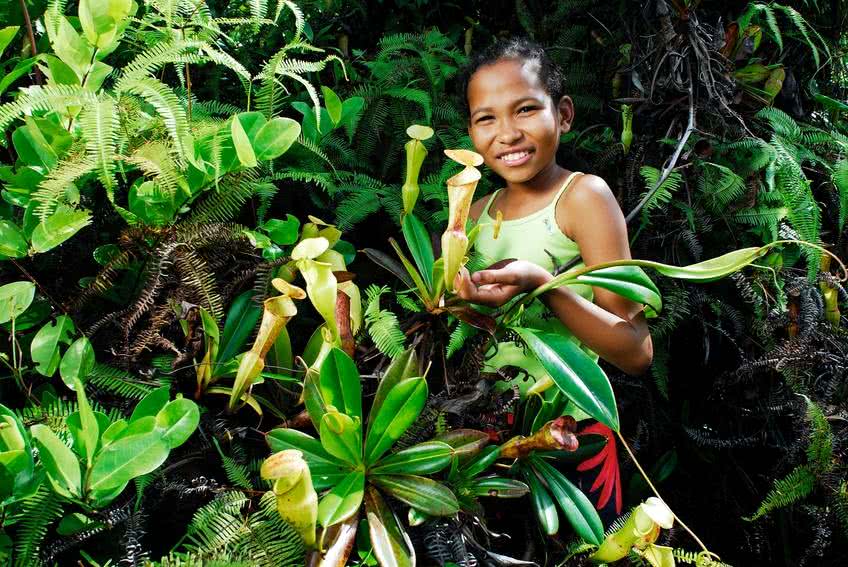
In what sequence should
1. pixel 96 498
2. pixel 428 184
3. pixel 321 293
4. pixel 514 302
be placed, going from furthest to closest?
pixel 428 184, pixel 514 302, pixel 321 293, pixel 96 498

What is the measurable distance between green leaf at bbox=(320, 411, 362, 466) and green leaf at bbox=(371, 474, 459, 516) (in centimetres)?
6

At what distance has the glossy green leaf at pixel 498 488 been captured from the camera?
46.4 inches

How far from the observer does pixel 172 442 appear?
1043 millimetres

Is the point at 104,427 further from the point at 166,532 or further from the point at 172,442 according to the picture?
the point at 166,532

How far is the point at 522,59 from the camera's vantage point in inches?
63.8

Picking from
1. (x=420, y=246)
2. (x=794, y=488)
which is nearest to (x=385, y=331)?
(x=420, y=246)

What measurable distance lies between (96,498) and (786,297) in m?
1.59

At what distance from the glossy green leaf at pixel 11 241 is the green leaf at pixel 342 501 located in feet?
2.06

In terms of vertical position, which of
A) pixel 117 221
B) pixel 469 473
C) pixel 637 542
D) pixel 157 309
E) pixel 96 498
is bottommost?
pixel 637 542

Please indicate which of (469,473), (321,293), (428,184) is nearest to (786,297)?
(428,184)

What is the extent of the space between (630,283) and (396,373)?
15.9 inches

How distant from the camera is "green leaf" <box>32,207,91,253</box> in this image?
3.70 feet

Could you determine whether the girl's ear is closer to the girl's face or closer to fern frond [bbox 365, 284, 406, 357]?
the girl's face

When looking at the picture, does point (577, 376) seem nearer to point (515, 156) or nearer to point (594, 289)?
point (594, 289)
